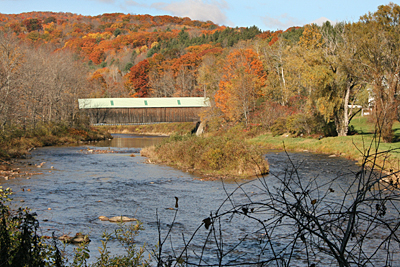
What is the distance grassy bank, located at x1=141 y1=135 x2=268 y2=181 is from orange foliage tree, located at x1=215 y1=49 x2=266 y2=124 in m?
20.3

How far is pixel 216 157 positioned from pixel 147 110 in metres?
46.8

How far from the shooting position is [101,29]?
17012 cm

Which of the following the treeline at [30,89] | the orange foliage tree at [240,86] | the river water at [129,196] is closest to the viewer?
the river water at [129,196]

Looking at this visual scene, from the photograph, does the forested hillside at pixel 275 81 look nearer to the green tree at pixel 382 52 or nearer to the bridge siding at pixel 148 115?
the green tree at pixel 382 52

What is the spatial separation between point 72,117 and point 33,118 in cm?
945

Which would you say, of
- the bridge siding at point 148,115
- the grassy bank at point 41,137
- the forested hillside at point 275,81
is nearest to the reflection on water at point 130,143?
the grassy bank at point 41,137

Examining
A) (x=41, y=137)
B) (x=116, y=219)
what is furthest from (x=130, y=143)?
(x=116, y=219)

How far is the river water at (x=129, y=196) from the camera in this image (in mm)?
9539

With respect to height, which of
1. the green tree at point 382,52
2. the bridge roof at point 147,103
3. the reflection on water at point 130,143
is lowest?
the reflection on water at point 130,143

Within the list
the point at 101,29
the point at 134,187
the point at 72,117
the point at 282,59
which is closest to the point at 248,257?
A: the point at 134,187

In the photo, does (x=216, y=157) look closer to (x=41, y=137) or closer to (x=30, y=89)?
(x=41, y=137)

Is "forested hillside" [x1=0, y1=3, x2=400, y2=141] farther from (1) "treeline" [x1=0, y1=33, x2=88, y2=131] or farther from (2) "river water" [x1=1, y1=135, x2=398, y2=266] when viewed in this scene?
(2) "river water" [x1=1, y1=135, x2=398, y2=266]

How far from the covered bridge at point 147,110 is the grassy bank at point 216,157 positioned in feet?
→ 130

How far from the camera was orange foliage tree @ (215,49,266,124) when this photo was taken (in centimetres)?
4430
